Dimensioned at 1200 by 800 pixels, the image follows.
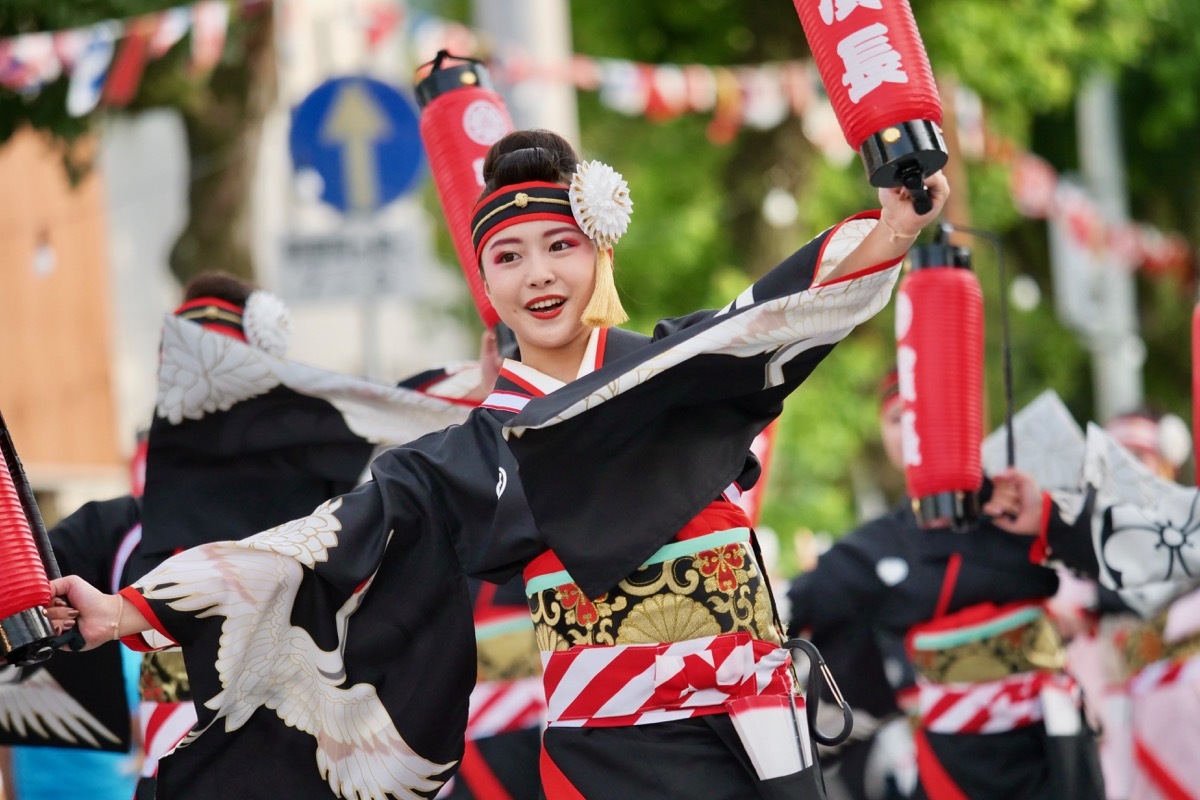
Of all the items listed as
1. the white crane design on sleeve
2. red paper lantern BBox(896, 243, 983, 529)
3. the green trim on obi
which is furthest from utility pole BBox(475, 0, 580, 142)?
the green trim on obi

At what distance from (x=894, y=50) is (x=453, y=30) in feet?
21.4

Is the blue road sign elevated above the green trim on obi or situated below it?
above

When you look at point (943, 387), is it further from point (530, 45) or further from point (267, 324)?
point (530, 45)

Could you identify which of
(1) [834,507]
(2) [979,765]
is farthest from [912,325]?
(1) [834,507]

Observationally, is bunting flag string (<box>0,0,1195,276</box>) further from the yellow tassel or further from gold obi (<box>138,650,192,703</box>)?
gold obi (<box>138,650,192,703</box>)

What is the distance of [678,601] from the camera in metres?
2.99

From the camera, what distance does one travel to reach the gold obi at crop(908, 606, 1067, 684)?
194 inches

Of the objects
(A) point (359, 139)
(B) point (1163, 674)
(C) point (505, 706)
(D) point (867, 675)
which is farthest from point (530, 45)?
(B) point (1163, 674)

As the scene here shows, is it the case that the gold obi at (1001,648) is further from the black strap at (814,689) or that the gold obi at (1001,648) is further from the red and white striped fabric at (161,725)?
the red and white striped fabric at (161,725)

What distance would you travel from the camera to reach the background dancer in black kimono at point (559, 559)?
2.94m

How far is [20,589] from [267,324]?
1650mm

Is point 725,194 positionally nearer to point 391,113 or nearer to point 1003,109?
point 1003,109

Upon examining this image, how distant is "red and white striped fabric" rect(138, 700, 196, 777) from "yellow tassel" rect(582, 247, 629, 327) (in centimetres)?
163

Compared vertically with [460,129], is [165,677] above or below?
below
